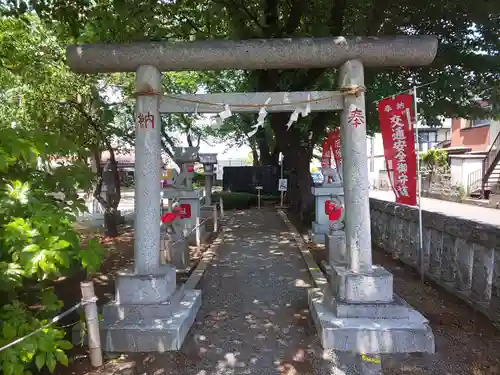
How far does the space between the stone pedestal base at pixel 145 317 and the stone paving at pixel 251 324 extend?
0.19m

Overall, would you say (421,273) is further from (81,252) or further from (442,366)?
(81,252)

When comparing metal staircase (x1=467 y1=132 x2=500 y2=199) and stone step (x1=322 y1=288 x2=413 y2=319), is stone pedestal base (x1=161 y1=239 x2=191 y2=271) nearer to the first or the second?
stone step (x1=322 y1=288 x2=413 y2=319)

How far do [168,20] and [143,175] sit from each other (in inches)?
286

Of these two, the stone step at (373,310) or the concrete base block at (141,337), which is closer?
the concrete base block at (141,337)

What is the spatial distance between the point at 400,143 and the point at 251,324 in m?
3.96

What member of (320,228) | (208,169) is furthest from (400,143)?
(208,169)

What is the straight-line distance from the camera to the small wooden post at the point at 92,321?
406 centimetres

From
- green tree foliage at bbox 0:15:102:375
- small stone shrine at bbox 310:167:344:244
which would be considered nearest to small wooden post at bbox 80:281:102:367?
green tree foliage at bbox 0:15:102:375

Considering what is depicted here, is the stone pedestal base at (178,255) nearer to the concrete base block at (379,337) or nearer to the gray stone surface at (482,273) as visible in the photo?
the concrete base block at (379,337)

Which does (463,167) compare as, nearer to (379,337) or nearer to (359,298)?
(359,298)

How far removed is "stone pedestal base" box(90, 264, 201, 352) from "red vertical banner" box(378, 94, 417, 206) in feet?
14.1

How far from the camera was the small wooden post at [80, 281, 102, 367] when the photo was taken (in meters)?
4.06

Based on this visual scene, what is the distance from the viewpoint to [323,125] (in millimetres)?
12891

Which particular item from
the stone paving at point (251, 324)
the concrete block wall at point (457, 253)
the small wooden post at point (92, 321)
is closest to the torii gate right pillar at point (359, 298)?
the stone paving at point (251, 324)
